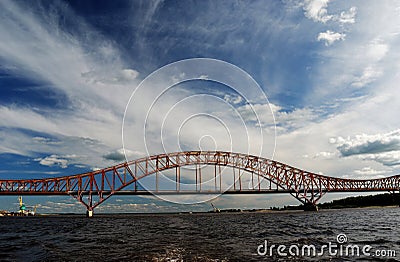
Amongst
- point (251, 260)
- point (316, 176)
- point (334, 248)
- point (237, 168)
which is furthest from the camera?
point (316, 176)

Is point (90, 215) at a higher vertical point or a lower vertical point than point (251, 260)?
lower

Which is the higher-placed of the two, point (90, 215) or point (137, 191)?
point (137, 191)

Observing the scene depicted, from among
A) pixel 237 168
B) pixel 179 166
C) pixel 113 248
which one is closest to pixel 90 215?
pixel 179 166

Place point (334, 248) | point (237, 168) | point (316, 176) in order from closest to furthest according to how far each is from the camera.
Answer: point (334, 248), point (237, 168), point (316, 176)

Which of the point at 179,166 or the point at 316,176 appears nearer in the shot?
the point at 179,166

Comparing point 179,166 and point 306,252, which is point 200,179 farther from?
point 306,252

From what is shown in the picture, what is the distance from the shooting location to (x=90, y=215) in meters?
98.7

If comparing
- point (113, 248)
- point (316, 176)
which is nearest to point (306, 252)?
point (113, 248)

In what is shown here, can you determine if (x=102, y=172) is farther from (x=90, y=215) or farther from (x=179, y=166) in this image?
(x=179, y=166)

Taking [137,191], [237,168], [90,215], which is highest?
[237,168]

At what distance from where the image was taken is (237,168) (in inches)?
4262

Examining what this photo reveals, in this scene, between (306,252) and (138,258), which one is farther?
(306,252)

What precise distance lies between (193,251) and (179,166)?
8582 cm

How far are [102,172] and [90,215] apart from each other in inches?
565
